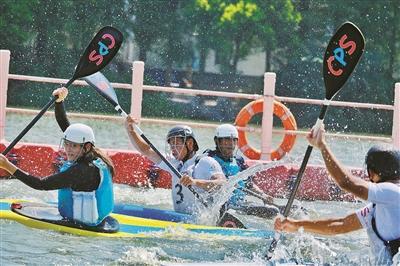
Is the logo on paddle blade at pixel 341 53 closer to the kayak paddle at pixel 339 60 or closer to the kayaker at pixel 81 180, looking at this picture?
the kayak paddle at pixel 339 60

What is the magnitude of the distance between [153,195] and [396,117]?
3380mm

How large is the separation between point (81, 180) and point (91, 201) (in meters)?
0.20

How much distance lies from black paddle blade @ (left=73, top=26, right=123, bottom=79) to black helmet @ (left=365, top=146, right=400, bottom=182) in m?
4.03

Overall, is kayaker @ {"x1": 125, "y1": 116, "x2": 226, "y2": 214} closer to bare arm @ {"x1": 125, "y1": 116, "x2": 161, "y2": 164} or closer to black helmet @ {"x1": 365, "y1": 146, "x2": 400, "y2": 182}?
bare arm @ {"x1": 125, "y1": 116, "x2": 161, "y2": 164}

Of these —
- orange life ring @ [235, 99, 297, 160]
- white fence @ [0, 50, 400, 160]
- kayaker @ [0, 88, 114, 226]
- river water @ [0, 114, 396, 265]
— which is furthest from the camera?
orange life ring @ [235, 99, 297, 160]

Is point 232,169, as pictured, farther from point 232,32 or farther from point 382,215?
point 232,32

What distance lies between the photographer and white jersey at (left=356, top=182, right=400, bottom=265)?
5461 mm

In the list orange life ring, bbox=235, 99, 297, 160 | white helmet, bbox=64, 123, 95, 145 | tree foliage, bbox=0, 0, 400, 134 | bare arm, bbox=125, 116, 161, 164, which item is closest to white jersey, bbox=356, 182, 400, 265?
white helmet, bbox=64, 123, 95, 145

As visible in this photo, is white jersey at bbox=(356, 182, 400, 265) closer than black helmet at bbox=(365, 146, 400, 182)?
Yes

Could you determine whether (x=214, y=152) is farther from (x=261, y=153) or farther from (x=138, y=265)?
(x=261, y=153)

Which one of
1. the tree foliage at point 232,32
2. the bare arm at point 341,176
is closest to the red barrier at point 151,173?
the bare arm at point 341,176

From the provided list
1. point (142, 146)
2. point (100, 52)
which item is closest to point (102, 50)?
point (100, 52)

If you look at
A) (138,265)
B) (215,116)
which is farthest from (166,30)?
(138,265)

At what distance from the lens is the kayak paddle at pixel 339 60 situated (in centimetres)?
618
